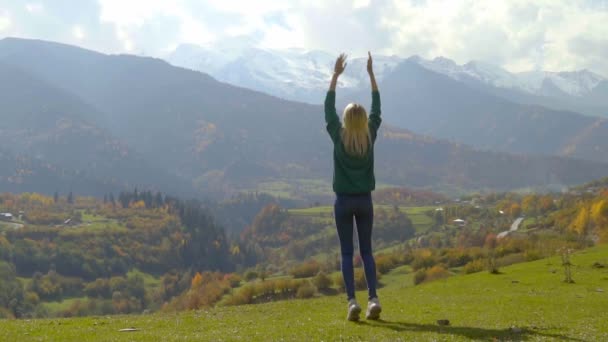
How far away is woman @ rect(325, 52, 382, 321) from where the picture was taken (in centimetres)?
1355

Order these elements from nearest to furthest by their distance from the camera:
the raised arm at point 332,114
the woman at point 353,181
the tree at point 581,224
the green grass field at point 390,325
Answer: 1. the green grass field at point 390,325
2. the woman at point 353,181
3. the raised arm at point 332,114
4. the tree at point 581,224

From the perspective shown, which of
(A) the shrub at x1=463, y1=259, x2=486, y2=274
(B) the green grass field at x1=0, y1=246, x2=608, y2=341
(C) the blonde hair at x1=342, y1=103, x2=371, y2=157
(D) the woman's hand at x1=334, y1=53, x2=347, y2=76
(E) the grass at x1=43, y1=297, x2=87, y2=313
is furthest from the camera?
(E) the grass at x1=43, y1=297, x2=87, y2=313

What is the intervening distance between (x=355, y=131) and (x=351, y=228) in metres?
2.32

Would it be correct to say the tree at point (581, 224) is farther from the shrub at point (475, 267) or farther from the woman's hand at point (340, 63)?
the woman's hand at point (340, 63)

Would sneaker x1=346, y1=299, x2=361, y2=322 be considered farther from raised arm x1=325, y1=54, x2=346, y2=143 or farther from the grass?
the grass

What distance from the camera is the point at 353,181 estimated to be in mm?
13609

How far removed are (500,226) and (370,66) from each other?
165 m

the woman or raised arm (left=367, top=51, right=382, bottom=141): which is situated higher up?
raised arm (left=367, top=51, right=382, bottom=141)

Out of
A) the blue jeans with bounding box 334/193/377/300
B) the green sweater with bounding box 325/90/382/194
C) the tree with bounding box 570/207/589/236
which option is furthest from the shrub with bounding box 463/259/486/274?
the tree with bounding box 570/207/589/236

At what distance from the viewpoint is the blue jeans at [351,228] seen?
44.9 feet

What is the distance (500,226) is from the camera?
170 metres

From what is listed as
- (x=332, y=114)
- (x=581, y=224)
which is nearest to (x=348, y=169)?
(x=332, y=114)

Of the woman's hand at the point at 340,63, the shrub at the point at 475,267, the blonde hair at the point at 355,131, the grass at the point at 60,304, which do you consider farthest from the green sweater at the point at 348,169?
the grass at the point at 60,304

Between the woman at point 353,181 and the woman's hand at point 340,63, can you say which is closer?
the woman at point 353,181
